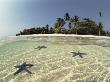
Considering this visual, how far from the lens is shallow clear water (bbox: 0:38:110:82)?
830 centimetres

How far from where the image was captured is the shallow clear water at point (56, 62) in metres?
8.30

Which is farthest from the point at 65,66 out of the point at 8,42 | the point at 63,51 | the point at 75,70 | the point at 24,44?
the point at 8,42

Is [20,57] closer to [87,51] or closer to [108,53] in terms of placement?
[87,51]

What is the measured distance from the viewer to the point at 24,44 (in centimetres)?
1134

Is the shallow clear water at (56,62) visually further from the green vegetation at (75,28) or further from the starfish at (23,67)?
the green vegetation at (75,28)

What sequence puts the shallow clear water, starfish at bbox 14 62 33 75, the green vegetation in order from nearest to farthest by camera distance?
the shallow clear water < starfish at bbox 14 62 33 75 < the green vegetation

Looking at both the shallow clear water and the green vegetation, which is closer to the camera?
the shallow clear water

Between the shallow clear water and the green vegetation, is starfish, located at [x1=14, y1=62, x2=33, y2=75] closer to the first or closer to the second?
the shallow clear water

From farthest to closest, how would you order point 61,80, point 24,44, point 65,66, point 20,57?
point 24,44
point 20,57
point 65,66
point 61,80

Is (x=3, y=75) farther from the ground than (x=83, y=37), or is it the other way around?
(x=83, y=37)

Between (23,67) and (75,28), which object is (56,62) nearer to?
(23,67)

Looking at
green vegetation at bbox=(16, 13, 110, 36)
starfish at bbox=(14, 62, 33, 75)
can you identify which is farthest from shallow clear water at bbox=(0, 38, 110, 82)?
green vegetation at bbox=(16, 13, 110, 36)

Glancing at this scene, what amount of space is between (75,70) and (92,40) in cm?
315

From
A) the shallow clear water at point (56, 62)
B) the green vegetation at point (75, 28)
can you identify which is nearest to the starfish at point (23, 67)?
the shallow clear water at point (56, 62)
